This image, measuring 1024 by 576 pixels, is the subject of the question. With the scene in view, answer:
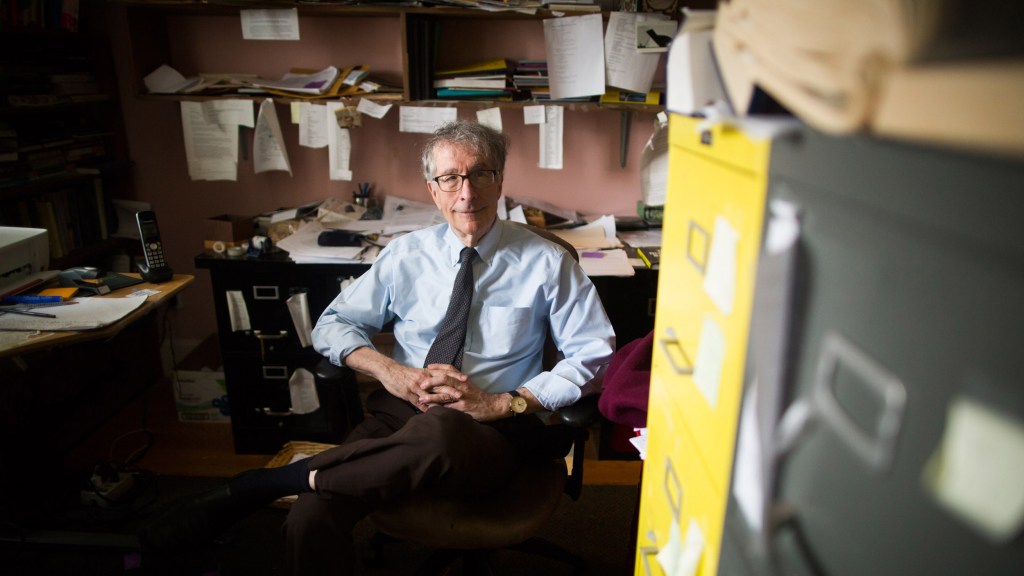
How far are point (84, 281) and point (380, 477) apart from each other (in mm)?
1083

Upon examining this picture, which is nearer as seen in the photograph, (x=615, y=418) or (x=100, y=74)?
(x=615, y=418)

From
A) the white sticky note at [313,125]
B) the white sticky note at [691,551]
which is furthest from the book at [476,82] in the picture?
the white sticky note at [691,551]

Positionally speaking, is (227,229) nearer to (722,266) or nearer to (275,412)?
(275,412)

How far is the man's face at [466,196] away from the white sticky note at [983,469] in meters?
1.31

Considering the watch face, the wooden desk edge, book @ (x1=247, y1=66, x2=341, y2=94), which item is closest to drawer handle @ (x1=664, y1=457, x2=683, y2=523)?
the watch face

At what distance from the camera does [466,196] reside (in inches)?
61.9

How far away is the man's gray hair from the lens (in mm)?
1582

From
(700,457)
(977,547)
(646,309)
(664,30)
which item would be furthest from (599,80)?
(977,547)

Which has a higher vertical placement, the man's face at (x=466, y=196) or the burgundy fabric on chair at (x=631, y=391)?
the man's face at (x=466, y=196)

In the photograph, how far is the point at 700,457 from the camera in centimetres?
69

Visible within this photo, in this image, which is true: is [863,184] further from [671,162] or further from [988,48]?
[671,162]

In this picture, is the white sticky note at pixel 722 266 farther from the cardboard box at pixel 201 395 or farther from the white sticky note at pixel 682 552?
the cardboard box at pixel 201 395

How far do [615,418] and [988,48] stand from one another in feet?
3.35

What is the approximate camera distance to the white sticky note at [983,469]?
33cm
